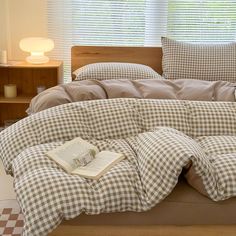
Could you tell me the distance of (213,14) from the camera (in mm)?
3533

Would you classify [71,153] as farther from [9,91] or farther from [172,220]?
[9,91]

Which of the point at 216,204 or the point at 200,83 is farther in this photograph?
the point at 200,83

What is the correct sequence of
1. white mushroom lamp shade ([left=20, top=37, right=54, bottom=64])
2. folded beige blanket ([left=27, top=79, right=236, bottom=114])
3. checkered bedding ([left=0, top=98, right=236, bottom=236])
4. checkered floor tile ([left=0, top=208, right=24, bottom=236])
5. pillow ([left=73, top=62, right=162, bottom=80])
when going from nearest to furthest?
checkered bedding ([left=0, top=98, right=236, bottom=236]) < checkered floor tile ([left=0, top=208, right=24, bottom=236]) < folded beige blanket ([left=27, top=79, right=236, bottom=114]) < pillow ([left=73, top=62, right=162, bottom=80]) < white mushroom lamp shade ([left=20, top=37, right=54, bottom=64])

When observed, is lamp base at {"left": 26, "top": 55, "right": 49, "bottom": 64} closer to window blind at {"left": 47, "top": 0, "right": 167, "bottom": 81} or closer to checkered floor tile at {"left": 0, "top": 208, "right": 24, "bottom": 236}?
window blind at {"left": 47, "top": 0, "right": 167, "bottom": 81}

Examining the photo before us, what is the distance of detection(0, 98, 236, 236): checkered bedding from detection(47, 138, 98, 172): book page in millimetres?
34

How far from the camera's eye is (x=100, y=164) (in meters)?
1.47

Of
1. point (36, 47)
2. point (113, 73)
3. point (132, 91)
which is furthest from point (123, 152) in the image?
point (36, 47)

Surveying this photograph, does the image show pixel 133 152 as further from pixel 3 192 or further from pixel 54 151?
pixel 3 192

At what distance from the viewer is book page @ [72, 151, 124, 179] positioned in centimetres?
140

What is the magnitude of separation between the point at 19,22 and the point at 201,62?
71.3 inches

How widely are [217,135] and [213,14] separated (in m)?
2.09

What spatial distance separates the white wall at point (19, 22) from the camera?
3.44 metres

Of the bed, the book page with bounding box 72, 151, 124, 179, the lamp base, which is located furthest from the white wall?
the bed

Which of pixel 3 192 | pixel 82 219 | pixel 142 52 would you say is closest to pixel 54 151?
pixel 82 219
